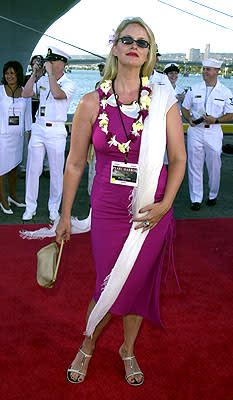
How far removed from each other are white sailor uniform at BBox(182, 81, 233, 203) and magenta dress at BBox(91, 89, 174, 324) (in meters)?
3.61

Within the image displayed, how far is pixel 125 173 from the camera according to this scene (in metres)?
2.23

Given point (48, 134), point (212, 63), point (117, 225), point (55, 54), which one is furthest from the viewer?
point (212, 63)

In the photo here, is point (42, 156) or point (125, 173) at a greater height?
point (125, 173)

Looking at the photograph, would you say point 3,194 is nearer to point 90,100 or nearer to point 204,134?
point 204,134

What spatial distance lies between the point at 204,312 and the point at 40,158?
2.74 meters

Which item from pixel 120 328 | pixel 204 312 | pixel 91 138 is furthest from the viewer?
pixel 204 312

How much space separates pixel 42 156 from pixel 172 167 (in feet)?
10.4

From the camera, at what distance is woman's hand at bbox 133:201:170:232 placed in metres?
2.21

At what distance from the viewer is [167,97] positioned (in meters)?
2.25

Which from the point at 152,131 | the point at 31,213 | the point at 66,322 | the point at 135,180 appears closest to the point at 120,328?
the point at 66,322

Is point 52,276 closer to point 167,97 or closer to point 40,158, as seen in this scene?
point 167,97

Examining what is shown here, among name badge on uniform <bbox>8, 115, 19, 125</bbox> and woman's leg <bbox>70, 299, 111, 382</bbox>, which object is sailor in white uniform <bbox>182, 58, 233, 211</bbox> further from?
woman's leg <bbox>70, 299, 111, 382</bbox>

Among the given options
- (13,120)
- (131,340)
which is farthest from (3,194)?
(131,340)

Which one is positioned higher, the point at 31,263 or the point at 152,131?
the point at 152,131
